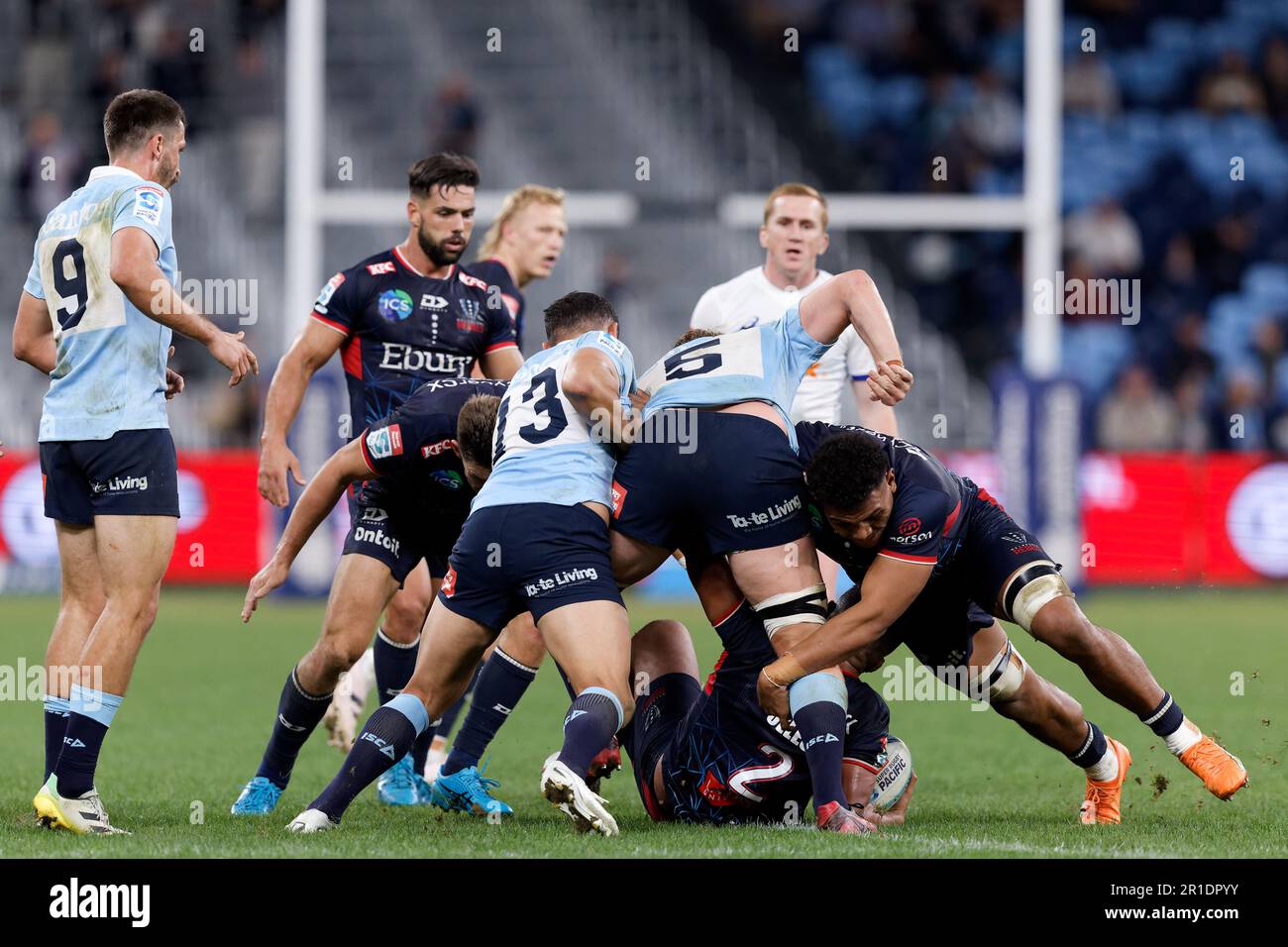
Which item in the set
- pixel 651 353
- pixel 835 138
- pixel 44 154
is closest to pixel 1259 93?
pixel 835 138

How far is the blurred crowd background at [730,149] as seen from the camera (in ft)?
61.5

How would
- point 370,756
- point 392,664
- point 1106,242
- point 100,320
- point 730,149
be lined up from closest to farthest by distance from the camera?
point 370,756
point 100,320
point 392,664
point 730,149
point 1106,242

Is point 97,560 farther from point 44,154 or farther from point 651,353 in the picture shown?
point 44,154

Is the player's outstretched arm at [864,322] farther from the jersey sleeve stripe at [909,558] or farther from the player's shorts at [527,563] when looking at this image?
the player's shorts at [527,563]

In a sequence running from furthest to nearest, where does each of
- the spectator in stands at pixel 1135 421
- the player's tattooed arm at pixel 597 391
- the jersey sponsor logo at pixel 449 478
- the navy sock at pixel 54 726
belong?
the spectator in stands at pixel 1135 421
the jersey sponsor logo at pixel 449 478
the navy sock at pixel 54 726
the player's tattooed arm at pixel 597 391

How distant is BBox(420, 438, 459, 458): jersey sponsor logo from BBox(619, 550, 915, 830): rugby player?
1.06 meters

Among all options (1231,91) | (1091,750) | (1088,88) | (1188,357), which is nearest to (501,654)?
(1091,750)

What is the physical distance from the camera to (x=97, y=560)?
666cm

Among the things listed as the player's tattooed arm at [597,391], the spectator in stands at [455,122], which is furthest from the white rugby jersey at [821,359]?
the spectator in stands at [455,122]

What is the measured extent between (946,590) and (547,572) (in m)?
1.69

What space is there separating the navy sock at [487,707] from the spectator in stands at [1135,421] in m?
12.6

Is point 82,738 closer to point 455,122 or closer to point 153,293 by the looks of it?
point 153,293

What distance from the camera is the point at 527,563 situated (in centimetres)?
617

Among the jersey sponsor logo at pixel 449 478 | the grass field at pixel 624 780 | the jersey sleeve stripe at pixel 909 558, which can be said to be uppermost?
the jersey sponsor logo at pixel 449 478
